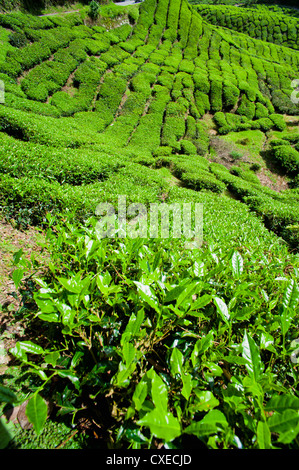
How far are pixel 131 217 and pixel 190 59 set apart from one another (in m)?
29.4

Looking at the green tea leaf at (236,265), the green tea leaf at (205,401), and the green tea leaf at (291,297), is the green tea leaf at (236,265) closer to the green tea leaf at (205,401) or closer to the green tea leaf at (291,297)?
the green tea leaf at (291,297)

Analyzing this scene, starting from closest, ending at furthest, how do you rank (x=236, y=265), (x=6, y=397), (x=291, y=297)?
(x=6, y=397) → (x=291, y=297) → (x=236, y=265)

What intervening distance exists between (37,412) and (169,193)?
6.60 metres

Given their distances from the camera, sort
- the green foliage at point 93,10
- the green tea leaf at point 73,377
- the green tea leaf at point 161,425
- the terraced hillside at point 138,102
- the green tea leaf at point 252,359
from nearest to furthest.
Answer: the green tea leaf at point 161,425 → the green tea leaf at point 252,359 → the green tea leaf at point 73,377 → the terraced hillside at point 138,102 → the green foliage at point 93,10

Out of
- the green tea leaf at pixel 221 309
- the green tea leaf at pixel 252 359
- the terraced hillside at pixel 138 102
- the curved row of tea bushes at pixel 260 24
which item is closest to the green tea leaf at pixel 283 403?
the green tea leaf at pixel 252 359

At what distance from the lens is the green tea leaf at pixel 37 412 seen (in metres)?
0.67

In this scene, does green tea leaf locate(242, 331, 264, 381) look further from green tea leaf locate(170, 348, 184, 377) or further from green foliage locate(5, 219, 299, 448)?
green tea leaf locate(170, 348, 184, 377)

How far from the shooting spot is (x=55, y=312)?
1.03 m

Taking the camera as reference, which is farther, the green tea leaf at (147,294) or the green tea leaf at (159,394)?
the green tea leaf at (147,294)

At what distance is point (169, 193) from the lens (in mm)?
6918

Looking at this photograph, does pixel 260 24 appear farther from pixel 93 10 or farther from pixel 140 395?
pixel 140 395

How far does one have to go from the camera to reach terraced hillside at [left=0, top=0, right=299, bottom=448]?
882 millimetres

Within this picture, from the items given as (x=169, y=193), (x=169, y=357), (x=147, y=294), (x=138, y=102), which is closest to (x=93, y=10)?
(x=138, y=102)

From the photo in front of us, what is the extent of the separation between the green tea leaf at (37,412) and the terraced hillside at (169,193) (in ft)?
0.76
